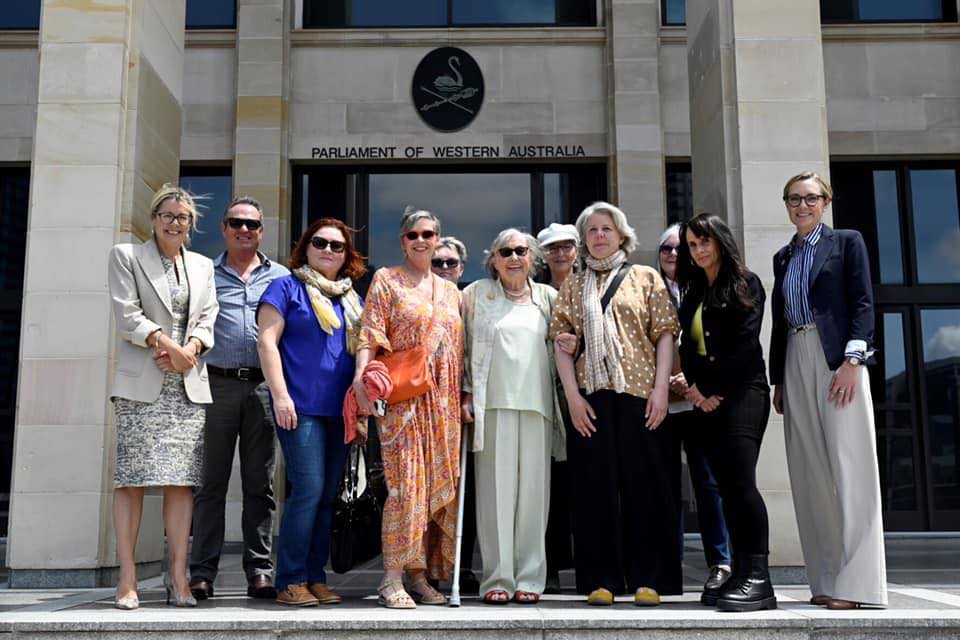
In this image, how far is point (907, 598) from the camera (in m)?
5.82

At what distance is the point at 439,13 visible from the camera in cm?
1288

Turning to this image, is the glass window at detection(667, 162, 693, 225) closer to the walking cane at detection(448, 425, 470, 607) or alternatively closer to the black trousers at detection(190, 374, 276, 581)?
Answer: the walking cane at detection(448, 425, 470, 607)

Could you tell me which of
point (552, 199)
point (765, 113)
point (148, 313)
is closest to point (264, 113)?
point (552, 199)

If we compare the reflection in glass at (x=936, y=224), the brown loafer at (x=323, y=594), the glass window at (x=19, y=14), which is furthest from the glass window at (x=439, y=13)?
the brown loafer at (x=323, y=594)

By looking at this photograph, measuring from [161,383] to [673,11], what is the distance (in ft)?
31.4

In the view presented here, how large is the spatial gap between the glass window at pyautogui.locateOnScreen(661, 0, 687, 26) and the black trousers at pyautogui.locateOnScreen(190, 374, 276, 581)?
8768 mm

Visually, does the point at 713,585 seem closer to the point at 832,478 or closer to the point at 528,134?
the point at 832,478

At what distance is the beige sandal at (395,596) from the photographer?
516 centimetres

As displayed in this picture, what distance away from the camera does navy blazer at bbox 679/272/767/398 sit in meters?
5.28

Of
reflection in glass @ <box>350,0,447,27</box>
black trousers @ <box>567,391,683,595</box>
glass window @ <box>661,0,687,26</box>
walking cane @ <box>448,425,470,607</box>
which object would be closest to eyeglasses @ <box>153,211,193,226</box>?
walking cane @ <box>448,425,470,607</box>

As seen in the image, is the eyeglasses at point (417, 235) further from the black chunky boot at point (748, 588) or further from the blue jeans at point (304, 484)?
the black chunky boot at point (748, 588)

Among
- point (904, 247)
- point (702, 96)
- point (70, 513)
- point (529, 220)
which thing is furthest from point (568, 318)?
point (904, 247)

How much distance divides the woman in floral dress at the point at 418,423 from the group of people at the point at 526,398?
12 mm

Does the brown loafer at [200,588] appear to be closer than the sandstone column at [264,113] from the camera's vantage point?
Yes
